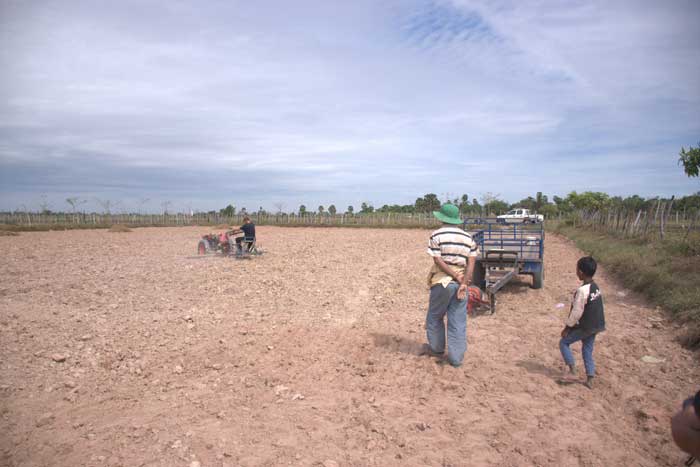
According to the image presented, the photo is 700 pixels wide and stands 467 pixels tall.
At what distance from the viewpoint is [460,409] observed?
4.11m

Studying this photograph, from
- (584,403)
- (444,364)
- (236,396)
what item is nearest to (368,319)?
(444,364)

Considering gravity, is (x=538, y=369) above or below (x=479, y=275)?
below

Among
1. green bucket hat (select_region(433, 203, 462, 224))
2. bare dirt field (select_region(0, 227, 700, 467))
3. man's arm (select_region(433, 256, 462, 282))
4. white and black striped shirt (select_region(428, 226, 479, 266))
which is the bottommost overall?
bare dirt field (select_region(0, 227, 700, 467))

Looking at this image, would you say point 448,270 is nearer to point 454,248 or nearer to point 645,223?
point 454,248

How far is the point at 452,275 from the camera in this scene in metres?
4.79

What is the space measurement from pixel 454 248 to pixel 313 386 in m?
2.13

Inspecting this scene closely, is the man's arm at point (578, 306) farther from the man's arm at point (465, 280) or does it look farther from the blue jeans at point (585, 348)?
the man's arm at point (465, 280)

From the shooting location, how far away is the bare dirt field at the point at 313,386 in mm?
3502

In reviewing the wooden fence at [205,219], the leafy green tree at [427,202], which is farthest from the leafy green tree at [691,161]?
the leafy green tree at [427,202]

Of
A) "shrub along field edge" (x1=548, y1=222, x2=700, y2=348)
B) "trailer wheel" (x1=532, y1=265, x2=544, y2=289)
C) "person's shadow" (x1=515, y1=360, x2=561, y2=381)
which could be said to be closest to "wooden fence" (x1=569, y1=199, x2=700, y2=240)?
"shrub along field edge" (x1=548, y1=222, x2=700, y2=348)

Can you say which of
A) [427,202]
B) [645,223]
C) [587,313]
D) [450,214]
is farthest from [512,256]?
[427,202]

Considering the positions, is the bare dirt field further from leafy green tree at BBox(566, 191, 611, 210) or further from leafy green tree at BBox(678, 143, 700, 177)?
leafy green tree at BBox(566, 191, 611, 210)

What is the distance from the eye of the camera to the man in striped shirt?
4.83 m

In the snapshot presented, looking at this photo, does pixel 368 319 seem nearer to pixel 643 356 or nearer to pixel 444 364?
pixel 444 364
